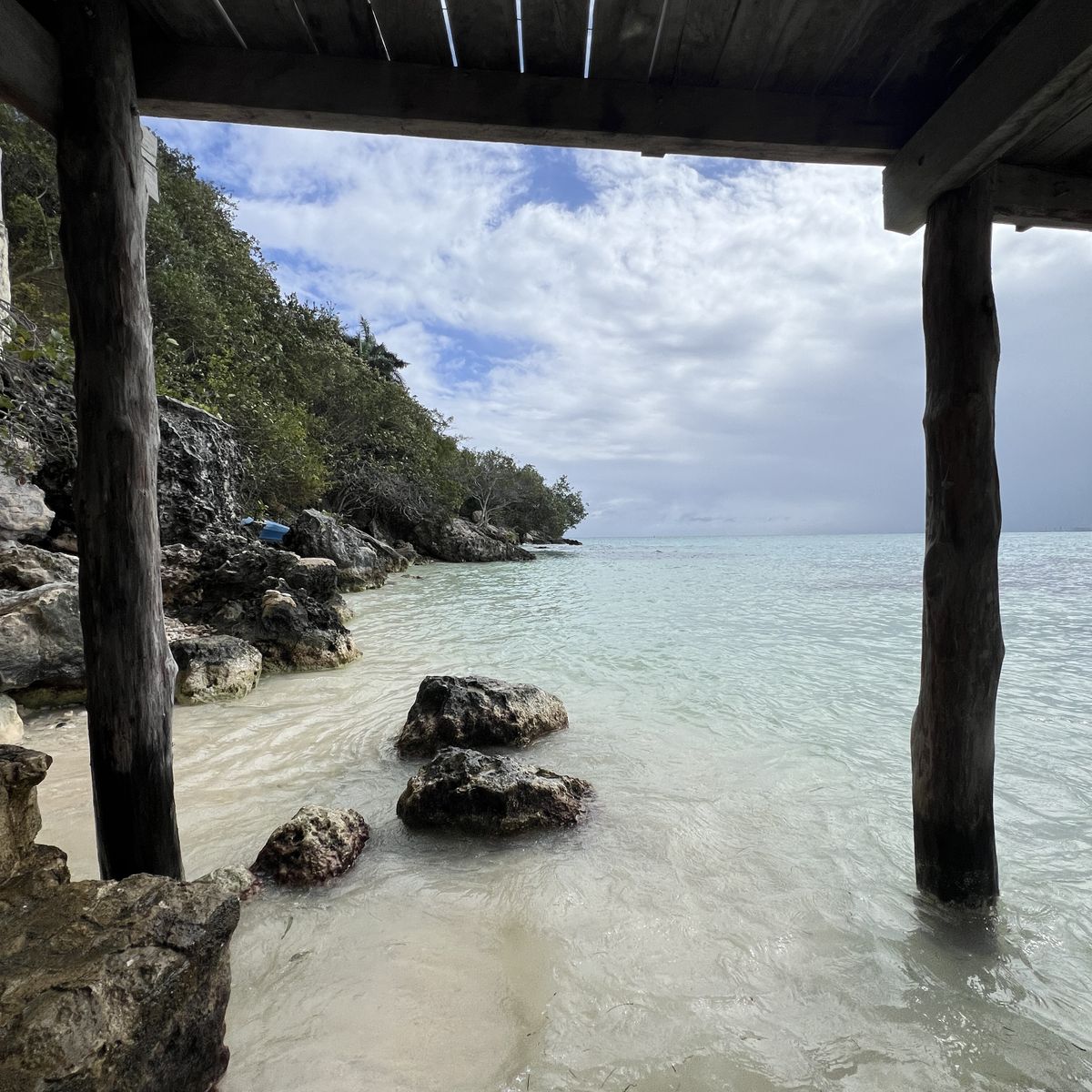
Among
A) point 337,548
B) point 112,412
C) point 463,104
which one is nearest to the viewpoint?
point 112,412

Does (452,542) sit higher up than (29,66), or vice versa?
(29,66)

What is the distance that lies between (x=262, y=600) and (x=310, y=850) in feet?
18.9

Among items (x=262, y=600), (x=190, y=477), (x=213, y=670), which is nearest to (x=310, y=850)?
(x=213, y=670)

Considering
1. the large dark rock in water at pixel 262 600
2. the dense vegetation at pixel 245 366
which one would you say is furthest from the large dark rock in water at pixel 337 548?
the large dark rock in water at pixel 262 600

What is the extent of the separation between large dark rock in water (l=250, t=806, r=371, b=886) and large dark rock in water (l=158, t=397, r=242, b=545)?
23.0ft

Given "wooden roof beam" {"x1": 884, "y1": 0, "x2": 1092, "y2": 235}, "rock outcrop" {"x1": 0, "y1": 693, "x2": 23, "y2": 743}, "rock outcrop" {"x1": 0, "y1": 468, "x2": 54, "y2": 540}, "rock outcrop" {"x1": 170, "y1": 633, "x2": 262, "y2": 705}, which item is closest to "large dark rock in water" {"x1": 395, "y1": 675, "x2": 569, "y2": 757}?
"rock outcrop" {"x1": 170, "y1": 633, "x2": 262, "y2": 705}

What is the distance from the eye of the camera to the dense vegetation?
1313 cm

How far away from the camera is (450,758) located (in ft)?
12.3

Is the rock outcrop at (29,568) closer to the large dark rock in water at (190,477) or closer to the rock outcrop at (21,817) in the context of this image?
the large dark rock in water at (190,477)

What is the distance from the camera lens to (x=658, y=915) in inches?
109

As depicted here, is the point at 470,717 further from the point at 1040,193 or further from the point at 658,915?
the point at 1040,193

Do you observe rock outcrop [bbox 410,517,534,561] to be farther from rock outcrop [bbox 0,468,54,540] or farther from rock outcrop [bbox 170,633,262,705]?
rock outcrop [bbox 170,633,262,705]

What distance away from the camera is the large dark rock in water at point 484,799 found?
3418mm

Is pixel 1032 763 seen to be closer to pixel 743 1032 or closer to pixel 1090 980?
pixel 1090 980
